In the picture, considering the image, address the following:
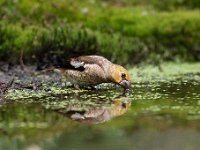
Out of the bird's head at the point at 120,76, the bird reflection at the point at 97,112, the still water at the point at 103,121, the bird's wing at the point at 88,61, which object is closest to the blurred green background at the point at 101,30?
the bird's wing at the point at 88,61

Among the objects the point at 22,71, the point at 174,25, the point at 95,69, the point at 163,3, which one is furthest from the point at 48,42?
the point at 163,3

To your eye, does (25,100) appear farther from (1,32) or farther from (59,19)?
(59,19)

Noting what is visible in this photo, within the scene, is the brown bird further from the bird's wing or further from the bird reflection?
the bird reflection

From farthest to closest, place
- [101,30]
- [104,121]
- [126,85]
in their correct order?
[101,30] < [126,85] < [104,121]

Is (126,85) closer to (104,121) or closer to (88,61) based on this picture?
(88,61)

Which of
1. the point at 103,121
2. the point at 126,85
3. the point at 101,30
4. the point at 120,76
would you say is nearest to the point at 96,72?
the point at 120,76

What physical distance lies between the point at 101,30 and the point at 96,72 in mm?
4425

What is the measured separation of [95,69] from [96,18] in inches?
190

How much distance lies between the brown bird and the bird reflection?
89 cm

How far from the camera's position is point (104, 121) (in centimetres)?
774

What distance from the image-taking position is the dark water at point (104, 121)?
22.2ft

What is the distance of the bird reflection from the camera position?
7832mm

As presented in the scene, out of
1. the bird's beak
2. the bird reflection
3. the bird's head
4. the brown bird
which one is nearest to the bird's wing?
the brown bird

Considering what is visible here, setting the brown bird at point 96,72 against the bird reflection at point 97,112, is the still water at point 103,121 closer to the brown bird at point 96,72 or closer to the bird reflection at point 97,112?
the bird reflection at point 97,112
